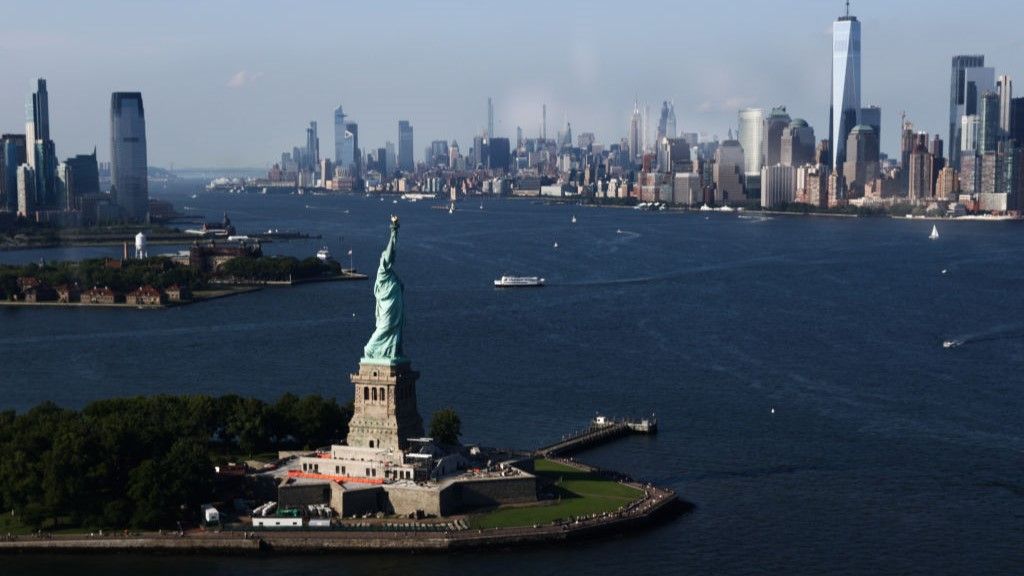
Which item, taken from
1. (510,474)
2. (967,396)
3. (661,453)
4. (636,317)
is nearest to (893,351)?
(967,396)

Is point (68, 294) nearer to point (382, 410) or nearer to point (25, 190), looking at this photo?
point (382, 410)

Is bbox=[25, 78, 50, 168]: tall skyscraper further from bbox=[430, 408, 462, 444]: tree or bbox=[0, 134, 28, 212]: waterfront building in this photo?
bbox=[430, 408, 462, 444]: tree

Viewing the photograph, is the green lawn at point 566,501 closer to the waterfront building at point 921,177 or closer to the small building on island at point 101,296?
the small building on island at point 101,296

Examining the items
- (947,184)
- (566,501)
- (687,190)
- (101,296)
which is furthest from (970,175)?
(566,501)

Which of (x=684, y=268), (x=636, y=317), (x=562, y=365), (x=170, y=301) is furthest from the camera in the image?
(x=684, y=268)

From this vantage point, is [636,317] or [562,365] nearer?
[562,365]

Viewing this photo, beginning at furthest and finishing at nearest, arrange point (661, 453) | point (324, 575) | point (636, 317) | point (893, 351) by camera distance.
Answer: point (636, 317) < point (893, 351) < point (661, 453) < point (324, 575)

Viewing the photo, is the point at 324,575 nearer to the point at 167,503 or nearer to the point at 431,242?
the point at 167,503
